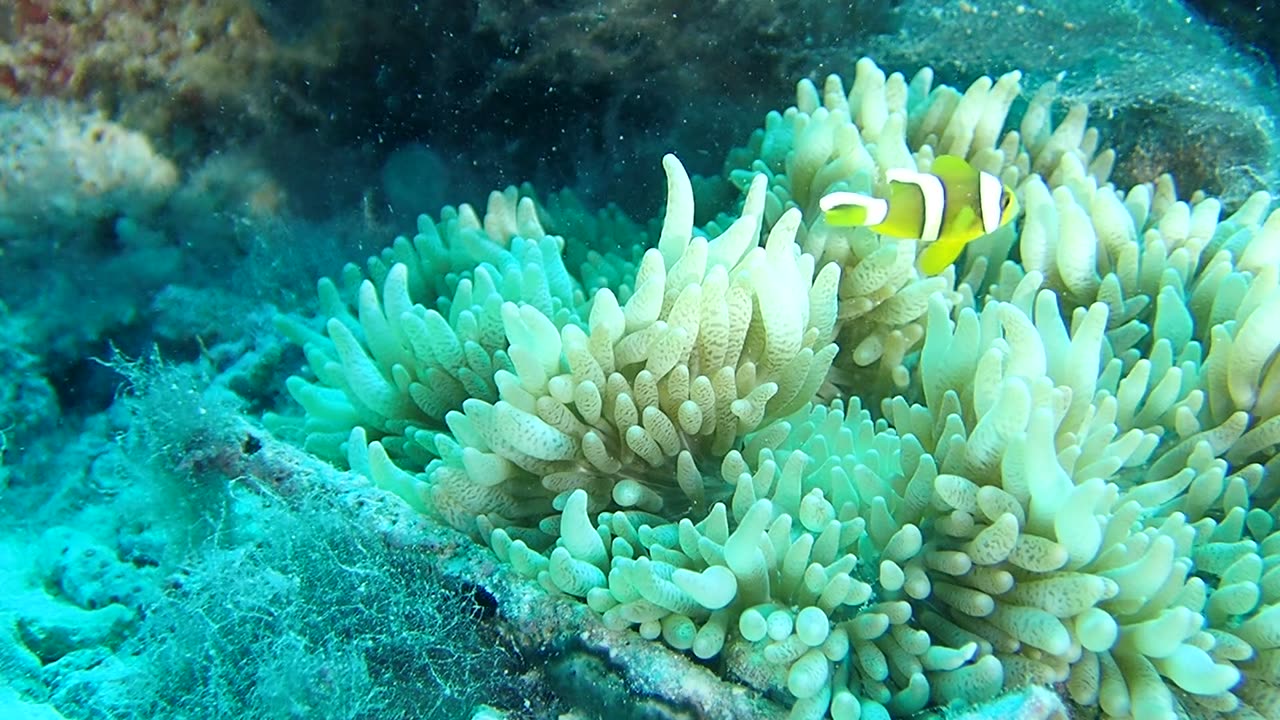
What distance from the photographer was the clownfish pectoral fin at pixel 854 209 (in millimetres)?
2977

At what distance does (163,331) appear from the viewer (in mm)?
4703

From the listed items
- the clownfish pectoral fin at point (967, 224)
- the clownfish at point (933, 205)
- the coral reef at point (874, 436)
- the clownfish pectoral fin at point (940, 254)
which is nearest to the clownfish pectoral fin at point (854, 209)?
the clownfish at point (933, 205)

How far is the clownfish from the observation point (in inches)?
118

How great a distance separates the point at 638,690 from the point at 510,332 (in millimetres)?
1108

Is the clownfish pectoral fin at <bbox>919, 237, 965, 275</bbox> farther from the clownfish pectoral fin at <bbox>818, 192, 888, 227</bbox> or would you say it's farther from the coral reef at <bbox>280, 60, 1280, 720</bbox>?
the clownfish pectoral fin at <bbox>818, 192, 888, 227</bbox>

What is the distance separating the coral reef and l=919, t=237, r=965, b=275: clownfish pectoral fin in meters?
0.06

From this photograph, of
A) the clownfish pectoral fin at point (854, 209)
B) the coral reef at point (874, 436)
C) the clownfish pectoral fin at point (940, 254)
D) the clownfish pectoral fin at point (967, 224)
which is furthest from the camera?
the clownfish pectoral fin at point (940, 254)

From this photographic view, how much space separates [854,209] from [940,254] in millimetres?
557

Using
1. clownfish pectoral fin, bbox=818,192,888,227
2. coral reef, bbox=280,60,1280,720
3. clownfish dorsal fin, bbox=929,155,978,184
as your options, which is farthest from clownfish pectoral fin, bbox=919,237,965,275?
clownfish pectoral fin, bbox=818,192,888,227

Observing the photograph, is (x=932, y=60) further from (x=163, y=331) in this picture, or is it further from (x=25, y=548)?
(x=25, y=548)

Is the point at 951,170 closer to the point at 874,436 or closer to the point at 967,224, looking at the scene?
the point at 967,224

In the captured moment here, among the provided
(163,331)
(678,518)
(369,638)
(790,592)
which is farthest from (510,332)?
(163,331)

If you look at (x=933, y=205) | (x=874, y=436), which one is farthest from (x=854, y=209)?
(x=874, y=436)

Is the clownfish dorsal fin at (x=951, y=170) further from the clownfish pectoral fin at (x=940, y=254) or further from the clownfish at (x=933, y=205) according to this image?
the clownfish pectoral fin at (x=940, y=254)
